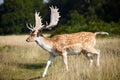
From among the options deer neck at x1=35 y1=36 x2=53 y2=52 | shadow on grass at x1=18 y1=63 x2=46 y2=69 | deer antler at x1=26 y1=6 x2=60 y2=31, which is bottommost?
shadow on grass at x1=18 y1=63 x2=46 y2=69

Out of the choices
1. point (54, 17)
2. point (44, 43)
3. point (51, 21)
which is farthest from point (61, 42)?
point (54, 17)

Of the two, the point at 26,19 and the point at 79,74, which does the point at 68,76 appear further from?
the point at 26,19

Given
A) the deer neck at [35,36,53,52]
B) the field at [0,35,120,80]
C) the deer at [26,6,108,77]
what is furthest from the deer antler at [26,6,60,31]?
the field at [0,35,120,80]

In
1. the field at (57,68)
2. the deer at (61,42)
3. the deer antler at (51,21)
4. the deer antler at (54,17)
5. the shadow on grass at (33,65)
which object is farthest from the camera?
the shadow on grass at (33,65)

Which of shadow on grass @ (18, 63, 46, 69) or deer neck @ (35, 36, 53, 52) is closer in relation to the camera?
deer neck @ (35, 36, 53, 52)

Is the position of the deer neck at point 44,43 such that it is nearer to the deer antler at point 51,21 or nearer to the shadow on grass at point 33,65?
the deer antler at point 51,21

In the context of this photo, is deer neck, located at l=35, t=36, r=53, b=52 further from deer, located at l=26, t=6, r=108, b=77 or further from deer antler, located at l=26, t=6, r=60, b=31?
deer antler, located at l=26, t=6, r=60, b=31

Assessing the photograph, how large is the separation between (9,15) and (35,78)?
60020 millimetres

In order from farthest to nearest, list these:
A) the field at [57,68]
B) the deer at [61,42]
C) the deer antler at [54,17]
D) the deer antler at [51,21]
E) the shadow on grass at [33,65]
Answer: the shadow on grass at [33,65], the deer antler at [54,17], the deer antler at [51,21], the deer at [61,42], the field at [57,68]


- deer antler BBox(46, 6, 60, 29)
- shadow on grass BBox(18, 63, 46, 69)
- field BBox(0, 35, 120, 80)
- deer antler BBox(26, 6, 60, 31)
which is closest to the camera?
field BBox(0, 35, 120, 80)

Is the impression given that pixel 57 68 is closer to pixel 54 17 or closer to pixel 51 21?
pixel 51 21

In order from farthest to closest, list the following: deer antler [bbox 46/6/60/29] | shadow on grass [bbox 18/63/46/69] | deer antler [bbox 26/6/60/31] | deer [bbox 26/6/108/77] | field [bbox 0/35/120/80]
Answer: shadow on grass [bbox 18/63/46/69] < deer antler [bbox 46/6/60/29] < deer antler [bbox 26/6/60/31] < deer [bbox 26/6/108/77] < field [bbox 0/35/120/80]

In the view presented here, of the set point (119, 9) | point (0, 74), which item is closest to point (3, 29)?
point (119, 9)

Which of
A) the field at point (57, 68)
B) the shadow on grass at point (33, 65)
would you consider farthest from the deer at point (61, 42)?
the shadow on grass at point (33, 65)
